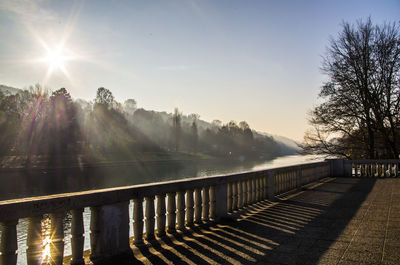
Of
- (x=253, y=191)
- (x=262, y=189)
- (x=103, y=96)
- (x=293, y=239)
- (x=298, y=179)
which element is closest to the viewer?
(x=293, y=239)

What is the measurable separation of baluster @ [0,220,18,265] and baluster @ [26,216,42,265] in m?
0.14

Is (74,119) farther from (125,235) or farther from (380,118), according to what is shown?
(125,235)

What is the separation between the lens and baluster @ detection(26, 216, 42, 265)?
10.1 ft

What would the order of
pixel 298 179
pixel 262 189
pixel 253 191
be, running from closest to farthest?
pixel 253 191 < pixel 262 189 < pixel 298 179

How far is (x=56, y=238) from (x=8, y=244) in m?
0.48

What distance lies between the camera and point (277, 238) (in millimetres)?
4961

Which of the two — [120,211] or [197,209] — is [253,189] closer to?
[197,209]

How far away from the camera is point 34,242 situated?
3.09 meters

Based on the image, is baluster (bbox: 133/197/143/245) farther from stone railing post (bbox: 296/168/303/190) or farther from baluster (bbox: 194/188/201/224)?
stone railing post (bbox: 296/168/303/190)

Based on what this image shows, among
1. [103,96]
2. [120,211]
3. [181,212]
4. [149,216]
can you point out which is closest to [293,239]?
[181,212]

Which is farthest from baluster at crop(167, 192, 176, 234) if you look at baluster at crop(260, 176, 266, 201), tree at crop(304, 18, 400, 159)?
tree at crop(304, 18, 400, 159)

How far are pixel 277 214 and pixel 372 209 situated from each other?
2.33m

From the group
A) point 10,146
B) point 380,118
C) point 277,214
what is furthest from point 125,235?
point 10,146

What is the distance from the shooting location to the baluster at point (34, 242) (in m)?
3.08
